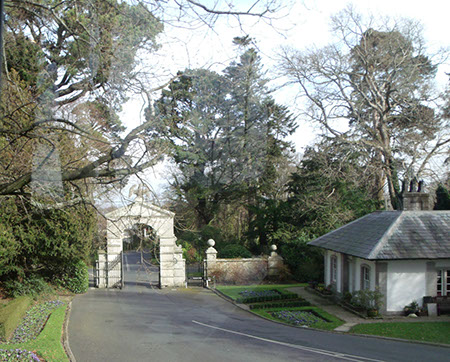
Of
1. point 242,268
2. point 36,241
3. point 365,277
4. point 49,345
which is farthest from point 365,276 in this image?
point 36,241

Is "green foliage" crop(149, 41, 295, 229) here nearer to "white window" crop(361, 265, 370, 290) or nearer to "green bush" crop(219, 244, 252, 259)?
"green bush" crop(219, 244, 252, 259)

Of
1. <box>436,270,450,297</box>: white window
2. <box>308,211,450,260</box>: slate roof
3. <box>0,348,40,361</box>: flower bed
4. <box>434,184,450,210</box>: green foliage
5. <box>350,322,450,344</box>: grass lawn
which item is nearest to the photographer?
<box>0,348,40,361</box>: flower bed

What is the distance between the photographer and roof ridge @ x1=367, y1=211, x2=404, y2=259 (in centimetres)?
1568

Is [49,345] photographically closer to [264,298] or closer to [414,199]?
[264,298]

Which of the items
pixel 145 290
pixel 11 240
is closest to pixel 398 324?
pixel 145 290

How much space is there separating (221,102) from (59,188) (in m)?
15.3

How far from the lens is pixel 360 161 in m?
26.5

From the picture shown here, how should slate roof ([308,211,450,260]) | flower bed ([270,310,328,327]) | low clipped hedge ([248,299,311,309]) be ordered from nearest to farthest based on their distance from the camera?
flower bed ([270,310,328,327]) → slate roof ([308,211,450,260]) → low clipped hedge ([248,299,311,309])

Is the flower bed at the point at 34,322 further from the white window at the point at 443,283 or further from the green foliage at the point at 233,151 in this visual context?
the white window at the point at 443,283

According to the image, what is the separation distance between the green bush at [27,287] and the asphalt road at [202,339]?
6.30 ft

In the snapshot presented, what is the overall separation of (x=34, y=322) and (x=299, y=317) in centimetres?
944

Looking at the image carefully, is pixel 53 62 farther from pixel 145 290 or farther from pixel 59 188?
pixel 145 290

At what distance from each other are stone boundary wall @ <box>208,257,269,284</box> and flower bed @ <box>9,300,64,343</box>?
9063 mm

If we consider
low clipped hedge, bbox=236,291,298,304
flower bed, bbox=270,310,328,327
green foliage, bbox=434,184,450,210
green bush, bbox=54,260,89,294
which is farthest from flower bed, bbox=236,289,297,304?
green foliage, bbox=434,184,450,210
